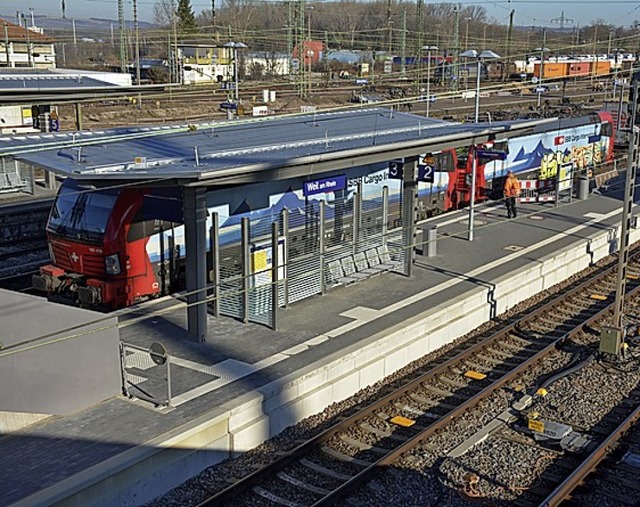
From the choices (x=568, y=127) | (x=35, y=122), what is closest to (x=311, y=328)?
(x=568, y=127)

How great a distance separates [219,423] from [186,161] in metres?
4.35

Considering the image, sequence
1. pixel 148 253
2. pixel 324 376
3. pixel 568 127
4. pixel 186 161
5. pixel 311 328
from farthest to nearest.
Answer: pixel 568 127 < pixel 148 253 < pixel 311 328 < pixel 186 161 < pixel 324 376

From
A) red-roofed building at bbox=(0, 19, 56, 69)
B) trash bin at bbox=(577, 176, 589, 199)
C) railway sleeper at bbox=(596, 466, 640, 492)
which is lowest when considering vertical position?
railway sleeper at bbox=(596, 466, 640, 492)

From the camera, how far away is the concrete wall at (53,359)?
30.5 feet

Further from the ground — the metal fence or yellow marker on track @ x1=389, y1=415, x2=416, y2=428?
the metal fence

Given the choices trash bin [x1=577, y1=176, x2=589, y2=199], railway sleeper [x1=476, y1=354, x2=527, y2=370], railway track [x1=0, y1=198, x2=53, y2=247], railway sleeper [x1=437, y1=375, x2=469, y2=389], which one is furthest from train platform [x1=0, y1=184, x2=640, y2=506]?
railway track [x1=0, y1=198, x2=53, y2=247]

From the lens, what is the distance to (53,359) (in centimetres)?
964

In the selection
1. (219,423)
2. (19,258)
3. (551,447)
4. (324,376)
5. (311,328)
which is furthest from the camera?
(19,258)

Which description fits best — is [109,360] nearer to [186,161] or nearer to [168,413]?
[168,413]

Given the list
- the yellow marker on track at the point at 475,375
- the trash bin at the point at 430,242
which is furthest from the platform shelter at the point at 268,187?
the yellow marker on track at the point at 475,375

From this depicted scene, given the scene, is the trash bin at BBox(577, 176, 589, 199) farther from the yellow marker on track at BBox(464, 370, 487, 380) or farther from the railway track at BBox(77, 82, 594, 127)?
the yellow marker on track at BBox(464, 370, 487, 380)

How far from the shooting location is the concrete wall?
9.29m

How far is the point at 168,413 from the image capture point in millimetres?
10023

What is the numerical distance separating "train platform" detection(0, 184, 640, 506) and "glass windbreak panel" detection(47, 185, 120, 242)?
1.69 meters
